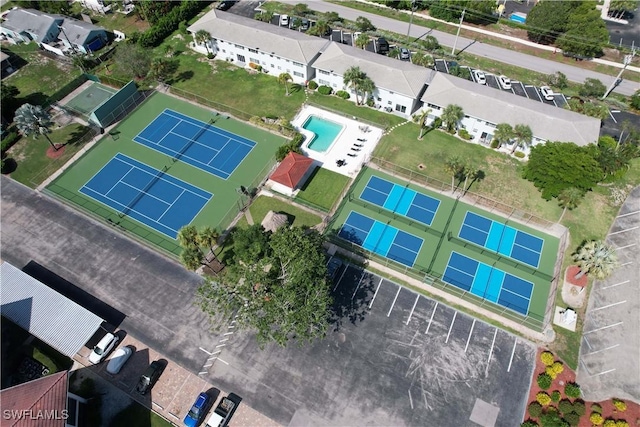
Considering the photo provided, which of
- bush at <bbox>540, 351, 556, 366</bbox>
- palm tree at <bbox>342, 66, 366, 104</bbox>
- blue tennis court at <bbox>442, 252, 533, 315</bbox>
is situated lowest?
bush at <bbox>540, 351, 556, 366</bbox>

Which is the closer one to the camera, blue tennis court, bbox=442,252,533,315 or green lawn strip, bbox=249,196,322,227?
blue tennis court, bbox=442,252,533,315

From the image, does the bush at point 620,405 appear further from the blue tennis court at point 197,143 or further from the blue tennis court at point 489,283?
the blue tennis court at point 197,143

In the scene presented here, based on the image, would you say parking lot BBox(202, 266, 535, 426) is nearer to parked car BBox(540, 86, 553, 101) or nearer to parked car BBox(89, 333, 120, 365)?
parked car BBox(89, 333, 120, 365)

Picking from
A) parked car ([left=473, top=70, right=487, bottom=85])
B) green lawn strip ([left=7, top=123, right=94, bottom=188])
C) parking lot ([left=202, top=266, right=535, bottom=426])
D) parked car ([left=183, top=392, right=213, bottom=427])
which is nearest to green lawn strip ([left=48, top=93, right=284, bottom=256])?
green lawn strip ([left=7, top=123, right=94, bottom=188])

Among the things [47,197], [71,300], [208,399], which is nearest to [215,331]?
[208,399]

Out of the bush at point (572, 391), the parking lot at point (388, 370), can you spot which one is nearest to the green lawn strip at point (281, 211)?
the parking lot at point (388, 370)

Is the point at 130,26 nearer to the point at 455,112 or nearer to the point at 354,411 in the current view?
the point at 455,112
